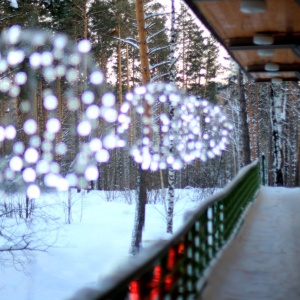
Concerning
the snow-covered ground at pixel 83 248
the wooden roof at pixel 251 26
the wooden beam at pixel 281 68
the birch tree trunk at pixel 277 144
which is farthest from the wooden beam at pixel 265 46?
the birch tree trunk at pixel 277 144

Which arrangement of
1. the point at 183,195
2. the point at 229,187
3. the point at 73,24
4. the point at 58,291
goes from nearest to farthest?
the point at 229,187
the point at 58,291
the point at 183,195
the point at 73,24

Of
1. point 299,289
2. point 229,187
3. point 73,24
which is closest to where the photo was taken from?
point 299,289

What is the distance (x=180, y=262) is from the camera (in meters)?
4.35

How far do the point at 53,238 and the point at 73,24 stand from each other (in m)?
13.7

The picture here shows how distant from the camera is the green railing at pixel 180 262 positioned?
2.75m

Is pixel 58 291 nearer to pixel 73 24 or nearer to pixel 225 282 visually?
pixel 225 282

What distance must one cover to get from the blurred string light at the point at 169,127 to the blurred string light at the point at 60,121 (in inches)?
1.5

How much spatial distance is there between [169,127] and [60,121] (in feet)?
36.1

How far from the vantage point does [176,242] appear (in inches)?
161

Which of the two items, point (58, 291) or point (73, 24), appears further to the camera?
point (73, 24)

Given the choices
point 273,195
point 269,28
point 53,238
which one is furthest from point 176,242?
point 53,238

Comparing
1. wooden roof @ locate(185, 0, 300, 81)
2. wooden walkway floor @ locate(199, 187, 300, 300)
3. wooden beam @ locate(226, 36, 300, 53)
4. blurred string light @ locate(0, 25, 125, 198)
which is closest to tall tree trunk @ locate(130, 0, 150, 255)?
blurred string light @ locate(0, 25, 125, 198)

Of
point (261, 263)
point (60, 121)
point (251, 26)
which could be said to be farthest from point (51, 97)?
A: point (261, 263)

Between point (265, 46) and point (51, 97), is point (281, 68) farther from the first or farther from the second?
point (51, 97)
